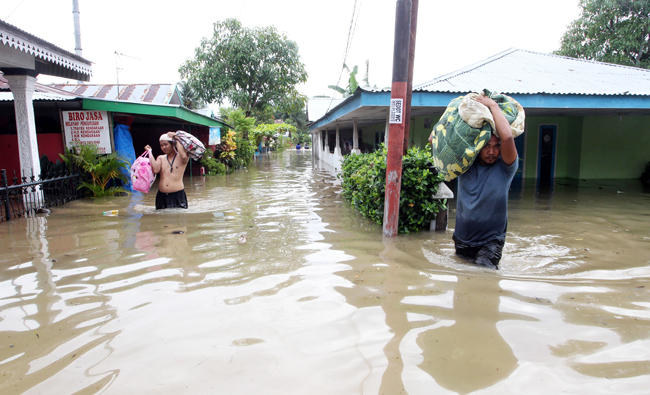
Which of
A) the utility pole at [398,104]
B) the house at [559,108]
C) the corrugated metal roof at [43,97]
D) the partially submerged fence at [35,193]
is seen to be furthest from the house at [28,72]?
the utility pole at [398,104]

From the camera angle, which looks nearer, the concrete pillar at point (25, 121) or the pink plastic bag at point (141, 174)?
the pink plastic bag at point (141, 174)

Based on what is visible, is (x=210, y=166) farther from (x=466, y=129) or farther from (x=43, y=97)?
(x=466, y=129)

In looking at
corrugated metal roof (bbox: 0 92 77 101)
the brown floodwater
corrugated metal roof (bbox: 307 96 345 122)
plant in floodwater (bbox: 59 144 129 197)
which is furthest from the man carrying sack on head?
corrugated metal roof (bbox: 307 96 345 122)

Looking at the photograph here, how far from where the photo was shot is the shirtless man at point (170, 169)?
7.46 m

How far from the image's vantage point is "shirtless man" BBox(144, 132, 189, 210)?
7.46 meters

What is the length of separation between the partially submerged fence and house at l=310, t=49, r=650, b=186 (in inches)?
259

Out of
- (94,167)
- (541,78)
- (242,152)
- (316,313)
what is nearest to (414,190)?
(316,313)

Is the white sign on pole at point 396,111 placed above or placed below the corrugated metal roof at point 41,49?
below

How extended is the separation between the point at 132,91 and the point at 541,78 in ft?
45.7

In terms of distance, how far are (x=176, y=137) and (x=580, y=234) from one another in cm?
705

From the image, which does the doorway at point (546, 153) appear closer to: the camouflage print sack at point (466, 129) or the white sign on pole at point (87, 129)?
the camouflage print sack at point (466, 129)

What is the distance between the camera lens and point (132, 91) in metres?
15.6

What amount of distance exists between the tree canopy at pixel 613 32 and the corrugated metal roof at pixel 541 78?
13.4 m

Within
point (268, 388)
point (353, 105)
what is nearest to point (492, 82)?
point (353, 105)
